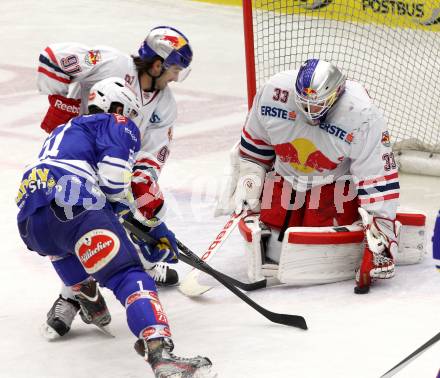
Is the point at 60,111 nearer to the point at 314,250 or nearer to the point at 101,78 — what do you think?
the point at 101,78

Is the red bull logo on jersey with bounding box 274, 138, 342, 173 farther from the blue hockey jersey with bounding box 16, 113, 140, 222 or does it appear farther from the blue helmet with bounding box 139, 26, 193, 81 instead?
the blue hockey jersey with bounding box 16, 113, 140, 222

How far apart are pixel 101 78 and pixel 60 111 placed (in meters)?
0.22

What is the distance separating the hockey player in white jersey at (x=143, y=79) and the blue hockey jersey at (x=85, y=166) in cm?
76

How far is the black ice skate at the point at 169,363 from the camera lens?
2959 mm

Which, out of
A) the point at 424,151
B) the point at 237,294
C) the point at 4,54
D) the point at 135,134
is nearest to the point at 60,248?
the point at 135,134

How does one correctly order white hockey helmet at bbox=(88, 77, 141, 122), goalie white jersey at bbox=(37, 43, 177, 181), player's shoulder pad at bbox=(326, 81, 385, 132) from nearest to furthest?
1. white hockey helmet at bbox=(88, 77, 141, 122)
2. player's shoulder pad at bbox=(326, 81, 385, 132)
3. goalie white jersey at bbox=(37, 43, 177, 181)

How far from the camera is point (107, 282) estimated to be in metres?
3.16

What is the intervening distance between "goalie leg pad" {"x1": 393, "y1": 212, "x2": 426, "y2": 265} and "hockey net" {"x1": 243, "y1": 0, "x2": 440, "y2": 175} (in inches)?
53.3

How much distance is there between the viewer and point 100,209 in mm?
3221

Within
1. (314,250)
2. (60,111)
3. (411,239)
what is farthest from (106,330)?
(411,239)

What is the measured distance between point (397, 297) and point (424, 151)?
1.92 m

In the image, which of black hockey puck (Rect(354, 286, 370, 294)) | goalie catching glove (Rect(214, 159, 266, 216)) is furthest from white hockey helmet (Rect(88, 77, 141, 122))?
black hockey puck (Rect(354, 286, 370, 294))

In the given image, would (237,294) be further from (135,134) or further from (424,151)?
(424,151)

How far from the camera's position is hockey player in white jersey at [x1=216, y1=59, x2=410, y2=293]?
13.0 feet
